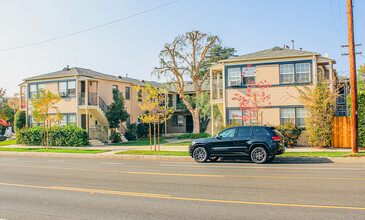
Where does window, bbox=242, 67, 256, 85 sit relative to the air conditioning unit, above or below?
above

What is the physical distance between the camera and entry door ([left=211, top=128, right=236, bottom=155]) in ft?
50.6

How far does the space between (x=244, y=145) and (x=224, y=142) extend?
0.99 m

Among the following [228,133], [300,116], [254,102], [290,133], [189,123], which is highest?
[254,102]

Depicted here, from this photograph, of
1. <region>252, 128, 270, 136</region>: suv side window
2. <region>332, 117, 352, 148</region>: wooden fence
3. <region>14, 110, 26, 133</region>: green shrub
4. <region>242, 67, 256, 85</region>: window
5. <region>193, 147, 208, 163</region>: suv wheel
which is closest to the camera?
<region>252, 128, 270, 136</region>: suv side window

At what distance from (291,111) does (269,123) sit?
178cm

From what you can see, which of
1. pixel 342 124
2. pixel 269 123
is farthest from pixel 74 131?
pixel 342 124

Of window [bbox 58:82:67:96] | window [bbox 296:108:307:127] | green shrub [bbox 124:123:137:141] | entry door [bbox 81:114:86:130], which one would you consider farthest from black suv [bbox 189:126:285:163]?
window [bbox 58:82:67:96]

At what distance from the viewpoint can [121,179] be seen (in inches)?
417

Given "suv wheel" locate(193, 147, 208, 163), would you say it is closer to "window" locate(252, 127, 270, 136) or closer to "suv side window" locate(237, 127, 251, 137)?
"suv side window" locate(237, 127, 251, 137)

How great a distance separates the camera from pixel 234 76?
24750mm

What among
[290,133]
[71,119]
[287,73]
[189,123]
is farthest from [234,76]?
[189,123]

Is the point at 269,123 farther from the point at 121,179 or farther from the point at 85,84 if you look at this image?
the point at 85,84

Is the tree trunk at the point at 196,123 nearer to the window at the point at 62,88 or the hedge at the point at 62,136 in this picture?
the hedge at the point at 62,136

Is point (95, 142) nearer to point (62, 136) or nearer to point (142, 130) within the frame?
point (62, 136)
